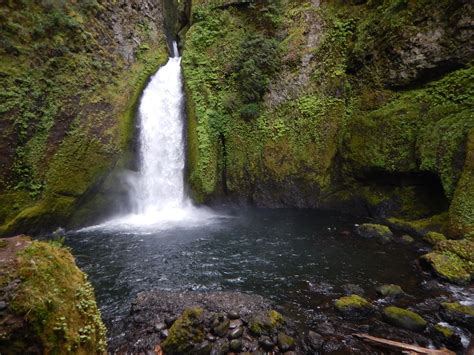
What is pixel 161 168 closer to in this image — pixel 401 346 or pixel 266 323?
pixel 266 323

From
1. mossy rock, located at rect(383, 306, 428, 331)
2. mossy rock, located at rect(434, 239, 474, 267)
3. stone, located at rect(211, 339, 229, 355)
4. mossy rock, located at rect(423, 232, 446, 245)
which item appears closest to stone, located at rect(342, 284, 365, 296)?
mossy rock, located at rect(383, 306, 428, 331)

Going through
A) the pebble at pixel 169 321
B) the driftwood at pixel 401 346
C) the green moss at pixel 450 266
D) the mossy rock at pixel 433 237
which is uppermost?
the mossy rock at pixel 433 237

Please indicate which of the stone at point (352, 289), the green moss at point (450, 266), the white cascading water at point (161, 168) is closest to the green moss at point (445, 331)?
the stone at point (352, 289)

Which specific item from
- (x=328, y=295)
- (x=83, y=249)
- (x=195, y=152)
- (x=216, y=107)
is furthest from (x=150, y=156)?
(x=328, y=295)

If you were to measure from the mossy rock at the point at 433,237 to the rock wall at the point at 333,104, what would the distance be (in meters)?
0.44

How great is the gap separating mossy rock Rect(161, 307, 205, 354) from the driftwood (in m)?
2.91

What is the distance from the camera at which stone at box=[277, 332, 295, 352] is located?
5258mm

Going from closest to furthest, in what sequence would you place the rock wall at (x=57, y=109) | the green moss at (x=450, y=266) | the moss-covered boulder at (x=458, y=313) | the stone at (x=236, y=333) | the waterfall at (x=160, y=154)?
1. the stone at (x=236, y=333)
2. the moss-covered boulder at (x=458, y=313)
3. the green moss at (x=450, y=266)
4. the rock wall at (x=57, y=109)
5. the waterfall at (x=160, y=154)

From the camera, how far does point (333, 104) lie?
45.2 ft

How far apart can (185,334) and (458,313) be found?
206 inches

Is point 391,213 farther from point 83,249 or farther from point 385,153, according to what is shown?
point 83,249

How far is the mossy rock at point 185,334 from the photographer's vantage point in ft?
16.9

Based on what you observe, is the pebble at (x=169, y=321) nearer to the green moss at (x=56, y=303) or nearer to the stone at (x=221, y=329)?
the stone at (x=221, y=329)

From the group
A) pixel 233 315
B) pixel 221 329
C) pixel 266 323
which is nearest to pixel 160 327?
pixel 221 329
